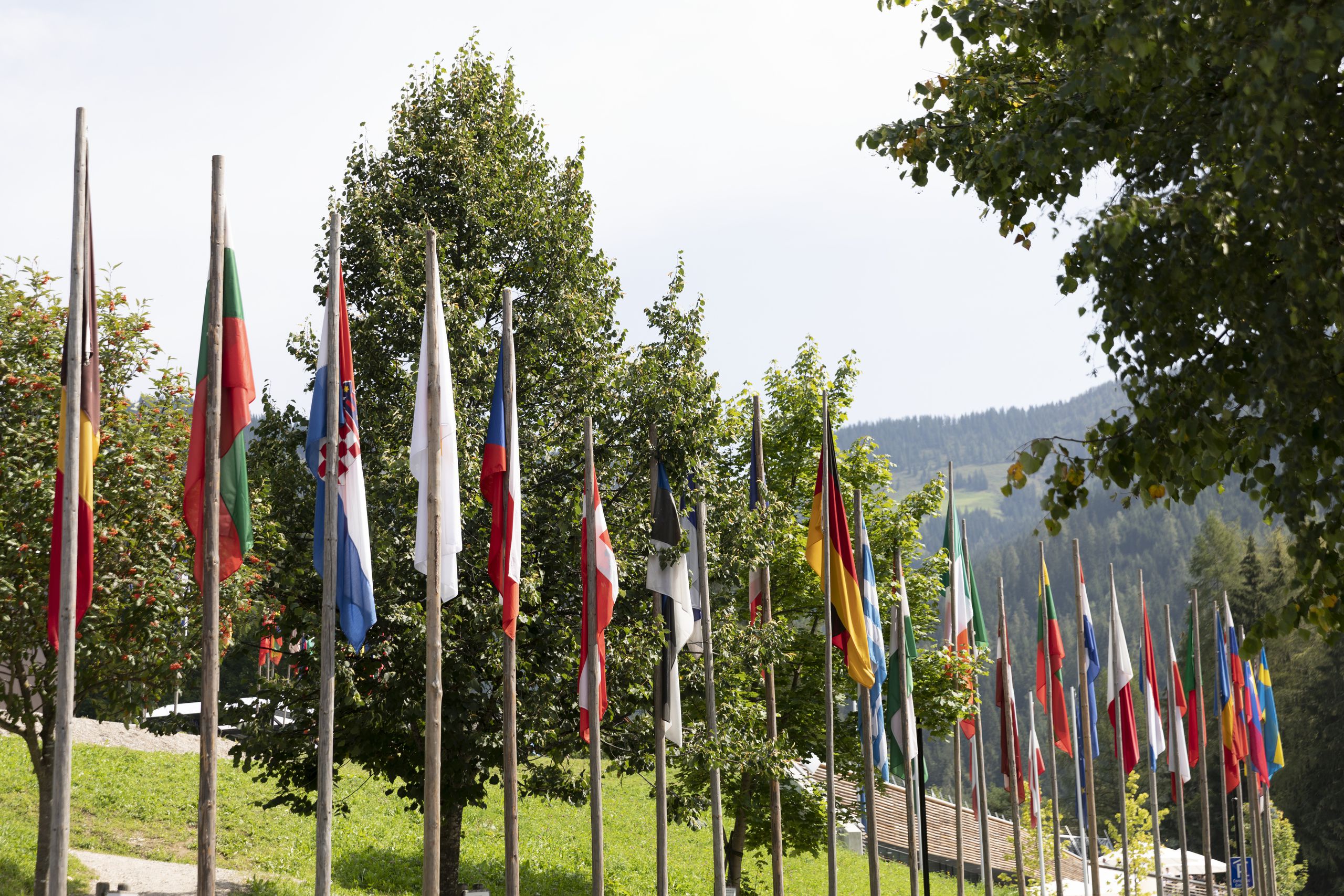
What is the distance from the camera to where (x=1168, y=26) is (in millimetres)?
7562

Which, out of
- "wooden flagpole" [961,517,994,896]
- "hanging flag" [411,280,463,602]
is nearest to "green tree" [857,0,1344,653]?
"hanging flag" [411,280,463,602]

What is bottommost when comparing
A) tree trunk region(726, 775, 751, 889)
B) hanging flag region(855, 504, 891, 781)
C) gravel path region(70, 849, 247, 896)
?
tree trunk region(726, 775, 751, 889)

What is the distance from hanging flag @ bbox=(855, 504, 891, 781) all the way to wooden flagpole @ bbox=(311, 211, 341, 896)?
977 cm

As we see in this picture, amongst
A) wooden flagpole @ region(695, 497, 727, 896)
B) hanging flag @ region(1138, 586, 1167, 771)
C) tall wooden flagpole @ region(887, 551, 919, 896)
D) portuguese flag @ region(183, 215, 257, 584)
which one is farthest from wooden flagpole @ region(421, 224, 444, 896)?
hanging flag @ region(1138, 586, 1167, 771)

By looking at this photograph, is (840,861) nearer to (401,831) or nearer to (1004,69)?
(401,831)

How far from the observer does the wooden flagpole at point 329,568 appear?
1130 centimetres

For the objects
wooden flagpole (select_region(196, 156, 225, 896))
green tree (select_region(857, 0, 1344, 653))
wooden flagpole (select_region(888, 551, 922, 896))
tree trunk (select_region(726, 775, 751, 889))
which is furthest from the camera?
tree trunk (select_region(726, 775, 751, 889))

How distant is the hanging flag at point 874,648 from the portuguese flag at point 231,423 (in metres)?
10.8

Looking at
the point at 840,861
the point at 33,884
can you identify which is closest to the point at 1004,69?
the point at 33,884

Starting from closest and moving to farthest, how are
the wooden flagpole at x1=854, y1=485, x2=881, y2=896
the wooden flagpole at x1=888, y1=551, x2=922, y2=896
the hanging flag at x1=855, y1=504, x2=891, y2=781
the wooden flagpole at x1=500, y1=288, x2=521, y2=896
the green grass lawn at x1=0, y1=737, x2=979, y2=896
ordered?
the wooden flagpole at x1=500, y1=288, x2=521, y2=896 → the wooden flagpole at x1=854, y1=485, x2=881, y2=896 → the hanging flag at x1=855, y1=504, x2=891, y2=781 → the wooden flagpole at x1=888, y1=551, x2=922, y2=896 → the green grass lawn at x1=0, y1=737, x2=979, y2=896

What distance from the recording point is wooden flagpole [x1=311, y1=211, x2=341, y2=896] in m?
11.3

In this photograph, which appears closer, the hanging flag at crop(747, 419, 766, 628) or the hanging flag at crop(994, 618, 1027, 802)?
the hanging flag at crop(747, 419, 766, 628)

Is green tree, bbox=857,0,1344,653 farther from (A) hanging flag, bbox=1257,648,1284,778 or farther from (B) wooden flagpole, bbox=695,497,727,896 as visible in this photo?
(A) hanging flag, bbox=1257,648,1284,778

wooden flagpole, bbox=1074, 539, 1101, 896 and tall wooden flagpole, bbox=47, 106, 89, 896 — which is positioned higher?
tall wooden flagpole, bbox=47, 106, 89, 896
